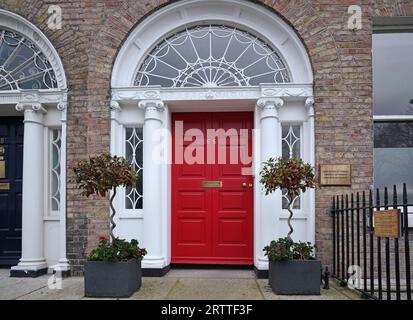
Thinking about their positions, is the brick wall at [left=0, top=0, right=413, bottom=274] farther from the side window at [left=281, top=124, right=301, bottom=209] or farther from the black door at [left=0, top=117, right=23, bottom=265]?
the black door at [left=0, top=117, right=23, bottom=265]

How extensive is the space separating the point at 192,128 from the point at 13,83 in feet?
9.52

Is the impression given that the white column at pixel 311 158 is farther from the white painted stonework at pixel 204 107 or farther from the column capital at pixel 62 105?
the column capital at pixel 62 105

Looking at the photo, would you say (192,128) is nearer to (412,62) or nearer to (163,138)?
(163,138)

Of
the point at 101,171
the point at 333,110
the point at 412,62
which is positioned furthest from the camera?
the point at 412,62

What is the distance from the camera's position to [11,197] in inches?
270

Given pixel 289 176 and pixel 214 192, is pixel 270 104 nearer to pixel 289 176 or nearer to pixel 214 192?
pixel 289 176

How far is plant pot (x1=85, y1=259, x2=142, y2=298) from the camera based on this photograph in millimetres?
5051

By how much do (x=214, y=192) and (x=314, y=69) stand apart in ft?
7.80

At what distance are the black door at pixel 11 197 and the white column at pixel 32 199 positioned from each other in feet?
1.95

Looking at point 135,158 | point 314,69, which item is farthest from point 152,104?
point 314,69

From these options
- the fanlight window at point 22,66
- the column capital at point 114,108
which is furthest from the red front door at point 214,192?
the fanlight window at point 22,66

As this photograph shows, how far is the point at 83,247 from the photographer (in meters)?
6.23

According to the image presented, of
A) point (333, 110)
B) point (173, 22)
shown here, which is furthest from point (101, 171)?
point (333, 110)

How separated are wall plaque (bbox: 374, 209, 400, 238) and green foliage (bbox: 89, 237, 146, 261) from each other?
2.85 meters
